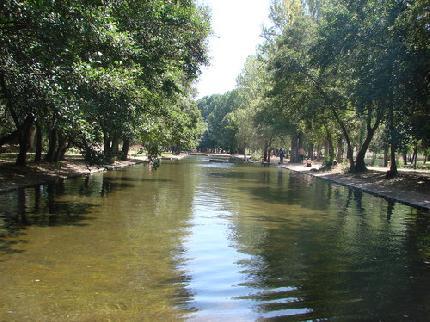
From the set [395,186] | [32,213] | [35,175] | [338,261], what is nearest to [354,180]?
[395,186]

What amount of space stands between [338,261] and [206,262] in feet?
8.37

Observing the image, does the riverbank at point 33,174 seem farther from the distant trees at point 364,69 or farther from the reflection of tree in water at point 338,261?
the distant trees at point 364,69

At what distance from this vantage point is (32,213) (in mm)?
13992

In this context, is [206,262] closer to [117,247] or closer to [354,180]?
[117,247]

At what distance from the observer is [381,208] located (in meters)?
18.9

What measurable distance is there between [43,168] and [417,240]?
70.7 ft

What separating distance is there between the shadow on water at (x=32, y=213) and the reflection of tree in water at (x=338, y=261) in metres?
4.60

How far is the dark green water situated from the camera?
646cm

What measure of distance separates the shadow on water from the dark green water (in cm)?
3

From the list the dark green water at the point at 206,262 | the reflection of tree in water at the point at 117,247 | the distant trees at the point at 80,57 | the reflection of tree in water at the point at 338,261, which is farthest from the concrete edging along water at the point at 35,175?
the reflection of tree in water at the point at 338,261

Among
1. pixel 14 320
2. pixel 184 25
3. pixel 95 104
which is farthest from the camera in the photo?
pixel 184 25

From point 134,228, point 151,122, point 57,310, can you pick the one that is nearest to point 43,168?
point 151,122

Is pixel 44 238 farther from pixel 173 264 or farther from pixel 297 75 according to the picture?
pixel 297 75

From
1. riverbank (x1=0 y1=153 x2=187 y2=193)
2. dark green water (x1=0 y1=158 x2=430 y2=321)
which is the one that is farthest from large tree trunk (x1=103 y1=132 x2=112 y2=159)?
dark green water (x1=0 y1=158 x2=430 y2=321)
